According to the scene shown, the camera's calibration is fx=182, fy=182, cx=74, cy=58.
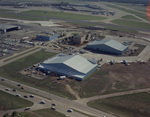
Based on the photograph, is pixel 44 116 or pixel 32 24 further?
pixel 32 24

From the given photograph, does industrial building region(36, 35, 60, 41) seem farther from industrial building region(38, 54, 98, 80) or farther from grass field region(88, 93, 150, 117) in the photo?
grass field region(88, 93, 150, 117)

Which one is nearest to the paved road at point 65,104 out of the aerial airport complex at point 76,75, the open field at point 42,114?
the aerial airport complex at point 76,75

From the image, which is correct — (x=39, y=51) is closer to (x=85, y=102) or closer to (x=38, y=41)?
(x=38, y=41)

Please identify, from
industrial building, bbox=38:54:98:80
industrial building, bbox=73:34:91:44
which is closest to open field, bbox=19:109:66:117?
industrial building, bbox=38:54:98:80

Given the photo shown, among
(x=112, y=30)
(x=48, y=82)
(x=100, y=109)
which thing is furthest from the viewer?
(x=112, y=30)

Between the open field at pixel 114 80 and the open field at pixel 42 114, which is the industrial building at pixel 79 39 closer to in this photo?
the open field at pixel 114 80

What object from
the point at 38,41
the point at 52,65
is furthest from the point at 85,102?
the point at 38,41
